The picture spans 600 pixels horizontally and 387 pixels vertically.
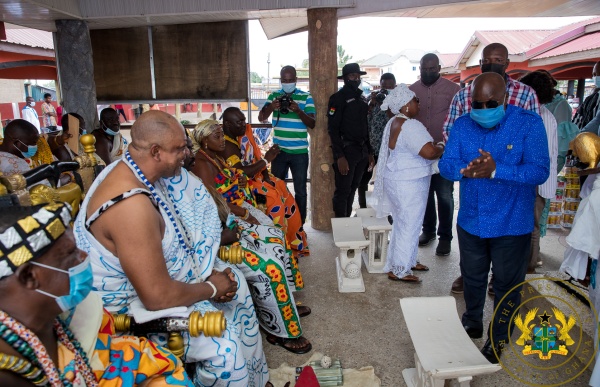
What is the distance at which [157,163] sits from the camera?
6.17 feet

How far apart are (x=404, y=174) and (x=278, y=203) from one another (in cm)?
117

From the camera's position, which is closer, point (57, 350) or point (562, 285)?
point (57, 350)

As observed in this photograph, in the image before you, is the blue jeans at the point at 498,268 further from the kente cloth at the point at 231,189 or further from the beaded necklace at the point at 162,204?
the beaded necklace at the point at 162,204

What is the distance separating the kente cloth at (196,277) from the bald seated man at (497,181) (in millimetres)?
1393

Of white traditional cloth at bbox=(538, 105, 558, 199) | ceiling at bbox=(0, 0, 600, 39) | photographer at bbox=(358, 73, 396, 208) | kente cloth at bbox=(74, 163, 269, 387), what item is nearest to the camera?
kente cloth at bbox=(74, 163, 269, 387)

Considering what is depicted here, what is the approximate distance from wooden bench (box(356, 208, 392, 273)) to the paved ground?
124 mm

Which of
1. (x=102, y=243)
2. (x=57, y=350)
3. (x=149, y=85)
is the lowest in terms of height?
(x=57, y=350)

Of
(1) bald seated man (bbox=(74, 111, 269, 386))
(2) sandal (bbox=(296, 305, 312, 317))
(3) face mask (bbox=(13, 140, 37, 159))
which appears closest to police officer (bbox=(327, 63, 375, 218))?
(2) sandal (bbox=(296, 305, 312, 317))

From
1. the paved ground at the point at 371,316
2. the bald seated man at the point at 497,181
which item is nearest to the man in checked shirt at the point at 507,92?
the paved ground at the point at 371,316

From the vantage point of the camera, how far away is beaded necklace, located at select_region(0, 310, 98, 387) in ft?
3.58

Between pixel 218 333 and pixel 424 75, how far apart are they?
130 inches

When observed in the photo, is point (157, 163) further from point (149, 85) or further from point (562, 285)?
point (149, 85)

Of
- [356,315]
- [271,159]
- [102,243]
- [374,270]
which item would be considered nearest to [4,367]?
[102,243]

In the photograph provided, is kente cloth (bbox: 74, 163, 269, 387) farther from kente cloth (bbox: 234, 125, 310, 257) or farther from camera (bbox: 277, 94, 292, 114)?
camera (bbox: 277, 94, 292, 114)
